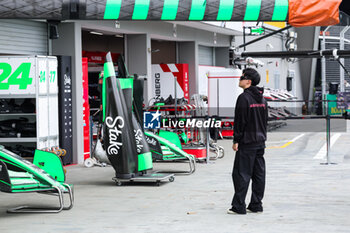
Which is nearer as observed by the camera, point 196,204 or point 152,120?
point 196,204

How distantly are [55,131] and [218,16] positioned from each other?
4702mm

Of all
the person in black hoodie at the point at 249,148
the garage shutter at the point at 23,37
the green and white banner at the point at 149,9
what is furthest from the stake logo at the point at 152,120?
the person in black hoodie at the point at 249,148

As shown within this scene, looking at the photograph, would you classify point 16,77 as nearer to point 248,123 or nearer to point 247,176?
point 248,123

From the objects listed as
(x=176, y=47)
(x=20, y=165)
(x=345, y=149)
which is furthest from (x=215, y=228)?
(x=176, y=47)

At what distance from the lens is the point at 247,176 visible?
25.7ft

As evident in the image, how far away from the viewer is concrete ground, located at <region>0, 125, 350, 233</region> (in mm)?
7156

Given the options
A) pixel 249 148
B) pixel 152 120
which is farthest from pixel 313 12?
pixel 152 120

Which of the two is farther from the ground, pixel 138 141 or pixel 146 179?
pixel 138 141

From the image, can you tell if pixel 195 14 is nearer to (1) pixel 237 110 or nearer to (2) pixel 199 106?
(1) pixel 237 110

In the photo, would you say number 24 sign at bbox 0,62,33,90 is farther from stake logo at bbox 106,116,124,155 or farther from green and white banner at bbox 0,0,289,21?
green and white banner at bbox 0,0,289,21

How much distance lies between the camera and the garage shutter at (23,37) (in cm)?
1313

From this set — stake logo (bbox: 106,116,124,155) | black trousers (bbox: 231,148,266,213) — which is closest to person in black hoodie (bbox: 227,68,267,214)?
black trousers (bbox: 231,148,266,213)

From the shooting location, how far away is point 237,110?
791 cm

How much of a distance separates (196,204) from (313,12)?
3254mm
